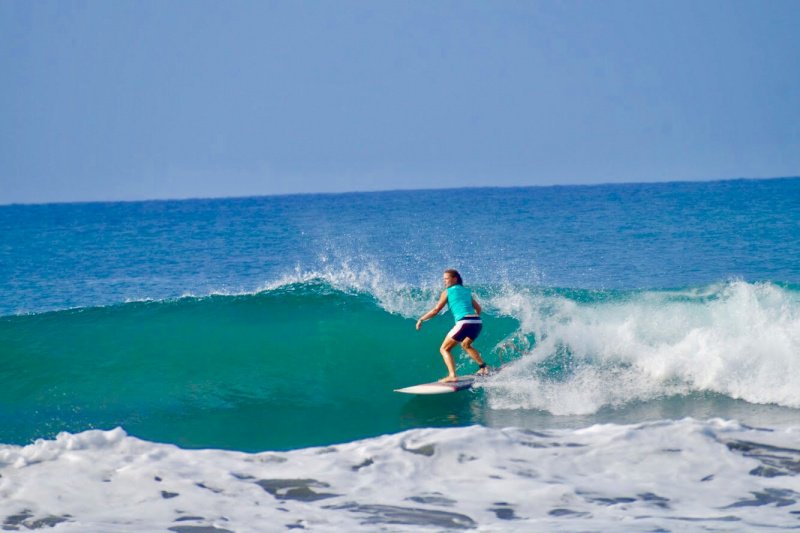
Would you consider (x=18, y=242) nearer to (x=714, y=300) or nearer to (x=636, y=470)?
(x=714, y=300)

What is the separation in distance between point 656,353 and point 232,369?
5.89 m

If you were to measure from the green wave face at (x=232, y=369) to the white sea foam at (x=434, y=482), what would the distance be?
4.33 feet

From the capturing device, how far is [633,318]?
13.5 meters

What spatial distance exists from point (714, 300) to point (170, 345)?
8730 millimetres

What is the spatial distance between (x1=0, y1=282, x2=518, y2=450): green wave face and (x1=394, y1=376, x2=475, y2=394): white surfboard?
0.43 feet

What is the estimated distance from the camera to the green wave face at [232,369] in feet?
35.4

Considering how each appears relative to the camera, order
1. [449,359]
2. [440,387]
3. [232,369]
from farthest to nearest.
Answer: [232,369] → [449,359] → [440,387]

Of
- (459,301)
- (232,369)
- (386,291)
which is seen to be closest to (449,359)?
(459,301)

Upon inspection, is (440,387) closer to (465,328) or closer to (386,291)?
(465,328)

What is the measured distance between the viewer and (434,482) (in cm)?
810

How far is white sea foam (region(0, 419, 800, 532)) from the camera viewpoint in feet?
23.8

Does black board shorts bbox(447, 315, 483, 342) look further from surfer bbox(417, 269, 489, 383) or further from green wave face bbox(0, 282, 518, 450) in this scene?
green wave face bbox(0, 282, 518, 450)

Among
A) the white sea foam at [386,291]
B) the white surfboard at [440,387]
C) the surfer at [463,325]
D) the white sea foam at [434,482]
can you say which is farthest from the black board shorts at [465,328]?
the white sea foam at [386,291]

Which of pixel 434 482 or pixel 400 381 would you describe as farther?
pixel 400 381
